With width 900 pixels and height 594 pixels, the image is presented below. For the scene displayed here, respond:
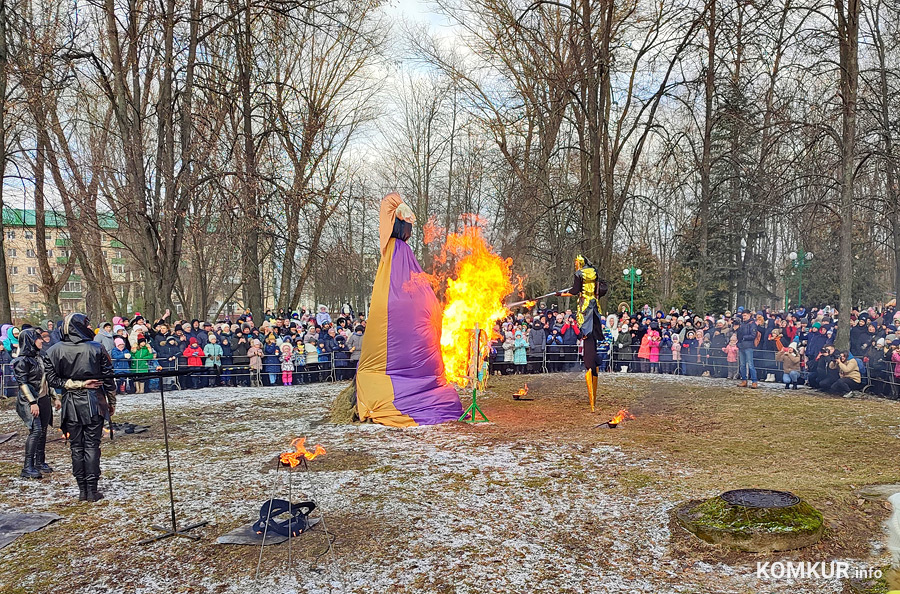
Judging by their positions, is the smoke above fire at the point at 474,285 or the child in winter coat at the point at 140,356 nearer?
the smoke above fire at the point at 474,285

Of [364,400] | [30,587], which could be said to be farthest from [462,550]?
[364,400]

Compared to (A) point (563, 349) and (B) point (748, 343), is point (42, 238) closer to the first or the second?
(A) point (563, 349)

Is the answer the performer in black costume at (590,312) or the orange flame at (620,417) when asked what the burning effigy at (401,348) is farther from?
the orange flame at (620,417)

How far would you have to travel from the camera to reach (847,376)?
14992mm

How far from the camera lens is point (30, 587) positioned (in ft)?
17.6

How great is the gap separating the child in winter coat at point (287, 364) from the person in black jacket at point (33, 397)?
30.4 feet

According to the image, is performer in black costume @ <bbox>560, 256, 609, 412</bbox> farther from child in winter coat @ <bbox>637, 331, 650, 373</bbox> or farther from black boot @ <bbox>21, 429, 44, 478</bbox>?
black boot @ <bbox>21, 429, 44, 478</bbox>

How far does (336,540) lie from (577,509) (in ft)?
8.73

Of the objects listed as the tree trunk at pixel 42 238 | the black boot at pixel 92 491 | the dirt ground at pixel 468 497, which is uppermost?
the tree trunk at pixel 42 238

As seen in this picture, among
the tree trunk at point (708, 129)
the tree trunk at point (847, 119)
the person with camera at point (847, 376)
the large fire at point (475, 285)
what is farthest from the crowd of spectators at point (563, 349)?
the tree trunk at point (708, 129)

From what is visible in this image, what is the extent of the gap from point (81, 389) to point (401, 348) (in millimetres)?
5942

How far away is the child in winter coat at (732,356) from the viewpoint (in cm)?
1862

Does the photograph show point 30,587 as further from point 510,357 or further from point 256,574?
point 510,357

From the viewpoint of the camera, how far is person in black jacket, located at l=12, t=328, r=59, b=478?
330 inches
